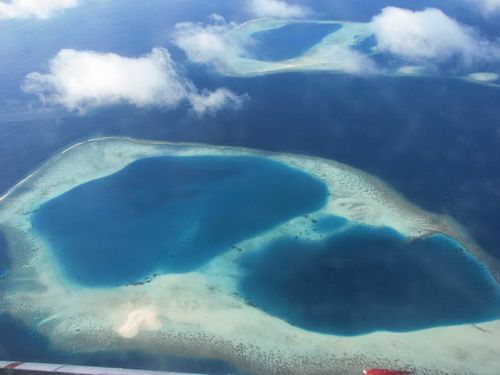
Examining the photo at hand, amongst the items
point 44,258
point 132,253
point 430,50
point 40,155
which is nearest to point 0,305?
point 44,258

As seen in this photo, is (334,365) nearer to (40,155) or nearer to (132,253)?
(132,253)

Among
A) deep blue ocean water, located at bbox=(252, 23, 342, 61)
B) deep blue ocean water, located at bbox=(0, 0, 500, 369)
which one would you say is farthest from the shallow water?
deep blue ocean water, located at bbox=(252, 23, 342, 61)

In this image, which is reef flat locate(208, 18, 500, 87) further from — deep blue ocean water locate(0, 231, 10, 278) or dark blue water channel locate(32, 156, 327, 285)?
deep blue ocean water locate(0, 231, 10, 278)

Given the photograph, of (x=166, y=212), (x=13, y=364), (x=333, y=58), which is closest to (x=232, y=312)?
(x=166, y=212)

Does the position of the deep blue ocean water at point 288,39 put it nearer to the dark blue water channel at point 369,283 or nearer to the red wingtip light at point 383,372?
the dark blue water channel at point 369,283

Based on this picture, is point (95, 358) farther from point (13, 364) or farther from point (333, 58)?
point (333, 58)

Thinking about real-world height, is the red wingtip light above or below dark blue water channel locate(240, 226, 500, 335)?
below

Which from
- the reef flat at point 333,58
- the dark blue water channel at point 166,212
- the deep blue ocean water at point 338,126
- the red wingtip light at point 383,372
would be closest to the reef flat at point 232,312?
the red wingtip light at point 383,372
